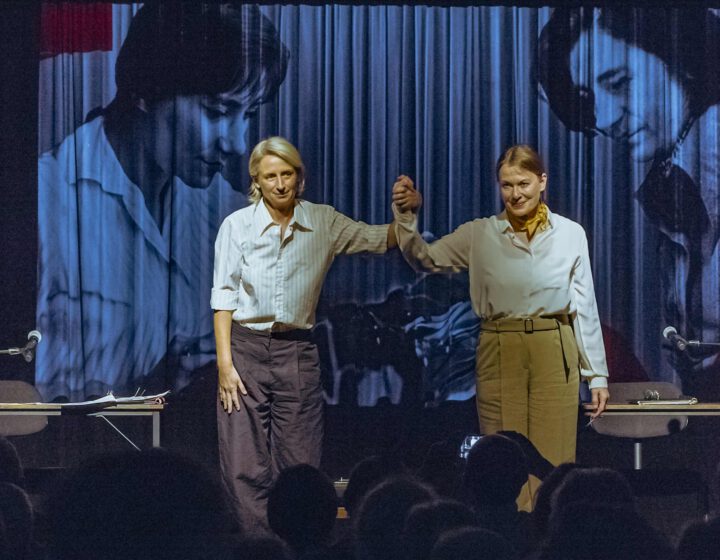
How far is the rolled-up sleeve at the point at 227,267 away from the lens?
3967 mm

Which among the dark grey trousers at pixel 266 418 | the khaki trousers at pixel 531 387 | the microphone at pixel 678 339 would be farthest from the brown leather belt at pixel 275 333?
the microphone at pixel 678 339

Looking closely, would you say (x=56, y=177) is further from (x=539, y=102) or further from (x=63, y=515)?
(x=63, y=515)

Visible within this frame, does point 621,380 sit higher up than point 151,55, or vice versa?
point 151,55

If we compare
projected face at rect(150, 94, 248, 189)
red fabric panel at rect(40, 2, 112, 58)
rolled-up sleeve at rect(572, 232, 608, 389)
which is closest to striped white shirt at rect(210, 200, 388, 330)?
rolled-up sleeve at rect(572, 232, 608, 389)

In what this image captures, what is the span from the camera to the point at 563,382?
400 cm

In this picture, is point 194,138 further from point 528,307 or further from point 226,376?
point 528,307

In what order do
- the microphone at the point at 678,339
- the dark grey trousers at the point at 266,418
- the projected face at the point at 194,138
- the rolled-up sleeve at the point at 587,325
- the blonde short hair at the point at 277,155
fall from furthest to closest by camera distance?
the projected face at the point at 194,138, the microphone at the point at 678,339, the rolled-up sleeve at the point at 587,325, the blonde short hair at the point at 277,155, the dark grey trousers at the point at 266,418

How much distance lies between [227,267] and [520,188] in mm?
1137

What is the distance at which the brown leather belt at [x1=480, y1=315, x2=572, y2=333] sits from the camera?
157 inches

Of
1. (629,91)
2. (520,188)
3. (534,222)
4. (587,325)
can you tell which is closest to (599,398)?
(587,325)

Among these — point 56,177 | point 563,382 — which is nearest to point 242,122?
point 56,177

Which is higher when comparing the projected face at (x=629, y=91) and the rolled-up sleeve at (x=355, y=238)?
the projected face at (x=629, y=91)

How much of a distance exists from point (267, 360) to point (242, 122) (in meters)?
2.45

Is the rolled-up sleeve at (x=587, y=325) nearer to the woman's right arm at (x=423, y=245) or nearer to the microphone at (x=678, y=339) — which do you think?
the woman's right arm at (x=423, y=245)
